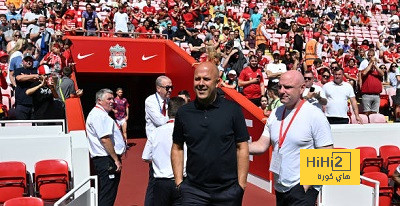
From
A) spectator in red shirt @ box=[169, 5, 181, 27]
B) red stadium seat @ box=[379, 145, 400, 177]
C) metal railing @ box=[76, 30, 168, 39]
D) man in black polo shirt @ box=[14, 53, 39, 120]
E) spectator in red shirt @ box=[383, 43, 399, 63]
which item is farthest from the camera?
spectator in red shirt @ box=[383, 43, 399, 63]

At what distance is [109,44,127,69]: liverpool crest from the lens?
583 inches

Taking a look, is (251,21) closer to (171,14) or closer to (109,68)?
(171,14)

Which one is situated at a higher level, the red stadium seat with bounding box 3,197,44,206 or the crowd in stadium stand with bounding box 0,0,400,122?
the crowd in stadium stand with bounding box 0,0,400,122

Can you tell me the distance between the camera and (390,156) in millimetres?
8195

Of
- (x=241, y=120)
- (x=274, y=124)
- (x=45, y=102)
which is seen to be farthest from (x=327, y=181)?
(x=45, y=102)

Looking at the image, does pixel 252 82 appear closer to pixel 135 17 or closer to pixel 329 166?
pixel 329 166

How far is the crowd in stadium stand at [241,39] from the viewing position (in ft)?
36.1

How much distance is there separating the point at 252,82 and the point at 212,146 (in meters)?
6.90

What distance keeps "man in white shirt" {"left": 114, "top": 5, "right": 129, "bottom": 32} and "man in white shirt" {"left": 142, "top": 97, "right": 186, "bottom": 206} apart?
1069cm

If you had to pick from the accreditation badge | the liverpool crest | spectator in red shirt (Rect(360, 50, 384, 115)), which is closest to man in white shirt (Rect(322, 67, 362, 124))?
spectator in red shirt (Rect(360, 50, 384, 115))

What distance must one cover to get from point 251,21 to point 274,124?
14116 millimetres

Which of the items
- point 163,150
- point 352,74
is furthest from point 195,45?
point 163,150

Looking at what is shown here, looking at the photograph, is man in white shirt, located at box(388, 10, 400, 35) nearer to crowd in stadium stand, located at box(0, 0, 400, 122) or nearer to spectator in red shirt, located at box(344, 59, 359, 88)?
crowd in stadium stand, located at box(0, 0, 400, 122)

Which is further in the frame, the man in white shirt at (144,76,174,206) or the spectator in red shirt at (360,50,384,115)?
the spectator in red shirt at (360,50,384,115)
